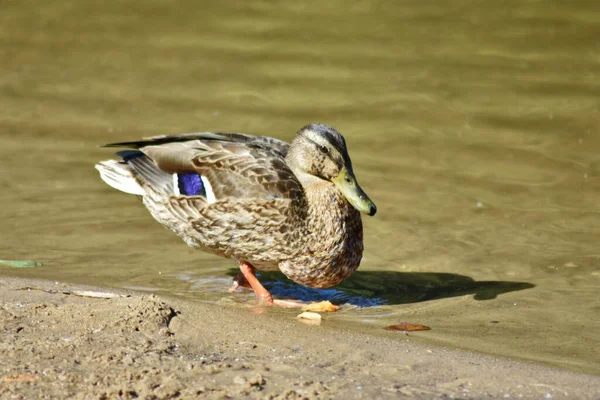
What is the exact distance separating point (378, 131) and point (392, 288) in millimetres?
3313

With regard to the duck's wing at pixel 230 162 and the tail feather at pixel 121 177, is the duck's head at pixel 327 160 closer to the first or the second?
the duck's wing at pixel 230 162

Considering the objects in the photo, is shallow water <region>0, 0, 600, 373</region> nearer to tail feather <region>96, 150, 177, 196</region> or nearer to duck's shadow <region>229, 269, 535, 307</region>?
duck's shadow <region>229, 269, 535, 307</region>

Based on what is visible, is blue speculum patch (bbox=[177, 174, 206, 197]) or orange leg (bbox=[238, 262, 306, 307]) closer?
orange leg (bbox=[238, 262, 306, 307])

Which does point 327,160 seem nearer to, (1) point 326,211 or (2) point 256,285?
(1) point 326,211

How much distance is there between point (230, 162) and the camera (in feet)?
19.2

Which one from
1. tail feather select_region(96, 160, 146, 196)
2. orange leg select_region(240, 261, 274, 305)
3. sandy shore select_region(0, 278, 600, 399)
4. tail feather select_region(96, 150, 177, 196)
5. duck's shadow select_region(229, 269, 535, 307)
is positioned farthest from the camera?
tail feather select_region(96, 160, 146, 196)

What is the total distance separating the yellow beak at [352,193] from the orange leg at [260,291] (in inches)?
27.0

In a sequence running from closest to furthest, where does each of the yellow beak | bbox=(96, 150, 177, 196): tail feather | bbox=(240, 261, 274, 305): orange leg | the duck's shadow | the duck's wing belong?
the yellow beak < the duck's wing < bbox=(240, 261, 274, 305): orange leg < the duck's shadow < bbox=(96, 150, 177, 196): tail feather

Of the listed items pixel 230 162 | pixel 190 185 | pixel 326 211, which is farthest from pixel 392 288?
pixel 190 185

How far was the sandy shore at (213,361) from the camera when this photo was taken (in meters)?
3.83

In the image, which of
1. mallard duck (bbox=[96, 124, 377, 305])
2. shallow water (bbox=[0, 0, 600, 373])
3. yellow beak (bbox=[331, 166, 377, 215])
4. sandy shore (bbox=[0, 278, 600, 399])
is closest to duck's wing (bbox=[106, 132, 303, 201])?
mallard duck (bbox=[96, 124, 377, 305])

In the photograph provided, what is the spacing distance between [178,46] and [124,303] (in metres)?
7.05

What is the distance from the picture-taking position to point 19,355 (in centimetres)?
411

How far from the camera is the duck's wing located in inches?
223
